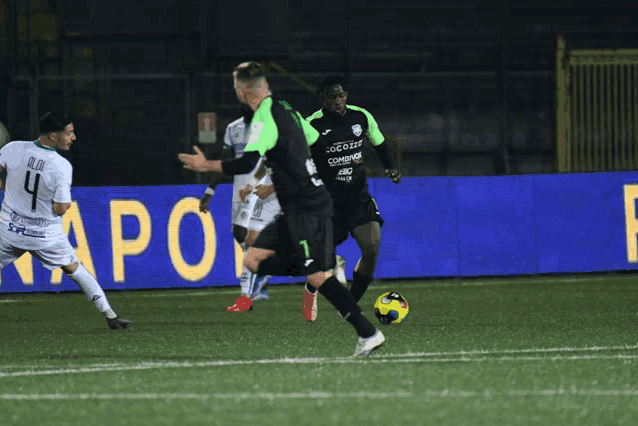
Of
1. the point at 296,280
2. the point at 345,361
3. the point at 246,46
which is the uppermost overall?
the point at 246,46

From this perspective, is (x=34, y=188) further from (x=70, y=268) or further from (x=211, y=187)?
(x=211, y=187)

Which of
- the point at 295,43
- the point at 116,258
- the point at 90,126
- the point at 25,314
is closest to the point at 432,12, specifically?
the point at 295,43

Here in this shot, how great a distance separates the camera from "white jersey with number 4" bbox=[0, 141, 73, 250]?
9680mm

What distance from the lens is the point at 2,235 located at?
32.8 feet

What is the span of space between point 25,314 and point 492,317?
477cm

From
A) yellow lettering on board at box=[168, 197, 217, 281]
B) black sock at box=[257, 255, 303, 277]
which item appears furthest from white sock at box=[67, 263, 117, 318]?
yellow lettering on board at box=[168, 197, 217, 281]

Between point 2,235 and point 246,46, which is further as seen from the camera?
point 246,46

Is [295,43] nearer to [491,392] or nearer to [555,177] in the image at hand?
[555,177]

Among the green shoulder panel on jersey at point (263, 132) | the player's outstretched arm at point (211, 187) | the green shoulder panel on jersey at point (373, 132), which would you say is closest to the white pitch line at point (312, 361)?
the green shoulder panel on jersey at point (263, 132)

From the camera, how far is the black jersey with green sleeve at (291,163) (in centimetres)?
737

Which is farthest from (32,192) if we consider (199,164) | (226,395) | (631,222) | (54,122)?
(631,222)

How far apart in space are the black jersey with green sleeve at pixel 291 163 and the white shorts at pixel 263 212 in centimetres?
386

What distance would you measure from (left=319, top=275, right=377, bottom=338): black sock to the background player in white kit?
12.6 feet

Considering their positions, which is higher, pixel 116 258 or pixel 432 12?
pixel 432 12
